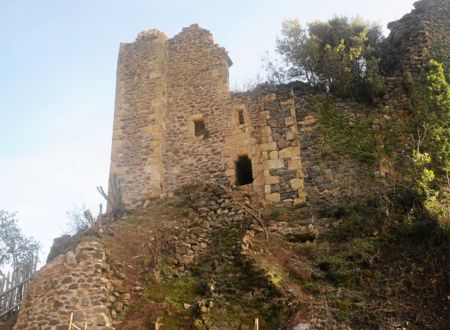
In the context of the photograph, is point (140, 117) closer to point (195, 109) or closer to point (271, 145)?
point (195, 109)

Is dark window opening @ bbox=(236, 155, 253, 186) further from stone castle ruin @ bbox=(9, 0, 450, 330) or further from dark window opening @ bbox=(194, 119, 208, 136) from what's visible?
dark window opening @ bbox=(194, 119, 208, 136)

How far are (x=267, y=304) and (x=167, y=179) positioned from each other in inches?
252

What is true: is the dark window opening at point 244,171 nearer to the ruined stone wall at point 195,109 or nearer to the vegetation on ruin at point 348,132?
the ruined stone wall at point 195,109

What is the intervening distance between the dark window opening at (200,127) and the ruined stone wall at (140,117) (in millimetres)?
995

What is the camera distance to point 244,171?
45.5ft

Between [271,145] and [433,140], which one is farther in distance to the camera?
[271,145]

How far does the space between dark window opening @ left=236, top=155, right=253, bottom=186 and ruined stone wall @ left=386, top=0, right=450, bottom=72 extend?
197 inches

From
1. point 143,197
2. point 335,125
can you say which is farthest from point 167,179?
point 335,125

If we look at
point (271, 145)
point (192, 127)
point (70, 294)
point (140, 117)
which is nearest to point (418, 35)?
point (271, 145)

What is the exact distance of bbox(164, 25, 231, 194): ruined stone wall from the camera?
13.8m

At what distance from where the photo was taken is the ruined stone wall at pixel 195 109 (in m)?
13.8

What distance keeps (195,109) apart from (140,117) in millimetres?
1641

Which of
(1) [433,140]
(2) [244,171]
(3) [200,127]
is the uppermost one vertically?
(3) [200,127]

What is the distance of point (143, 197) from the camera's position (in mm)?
13344
